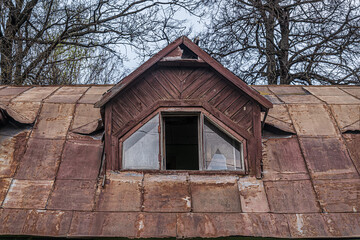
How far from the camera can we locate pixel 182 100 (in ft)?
19.2

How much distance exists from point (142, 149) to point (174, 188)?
0.74m

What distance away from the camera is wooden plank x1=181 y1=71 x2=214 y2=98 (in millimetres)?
5953

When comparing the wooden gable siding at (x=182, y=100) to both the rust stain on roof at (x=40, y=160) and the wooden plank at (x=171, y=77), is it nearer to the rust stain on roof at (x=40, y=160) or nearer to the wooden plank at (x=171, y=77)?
the wooden plank at (x=171, y=77)

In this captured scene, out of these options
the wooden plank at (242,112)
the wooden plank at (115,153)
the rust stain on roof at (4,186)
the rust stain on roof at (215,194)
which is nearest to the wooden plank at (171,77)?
the wooden plank at (242,112)

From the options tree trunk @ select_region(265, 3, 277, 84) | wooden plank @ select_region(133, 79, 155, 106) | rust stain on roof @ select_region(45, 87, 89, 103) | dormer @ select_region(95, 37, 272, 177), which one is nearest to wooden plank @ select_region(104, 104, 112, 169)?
dormer @ select_region(95, 37, 272, 177)

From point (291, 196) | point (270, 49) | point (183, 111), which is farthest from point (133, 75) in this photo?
point (270, 49)

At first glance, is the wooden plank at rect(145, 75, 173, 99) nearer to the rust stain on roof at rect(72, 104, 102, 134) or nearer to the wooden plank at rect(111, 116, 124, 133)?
the wooden plank at rect(111, 116, 124, 133)

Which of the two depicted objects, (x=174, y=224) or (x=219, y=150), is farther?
(x=219, y=150)

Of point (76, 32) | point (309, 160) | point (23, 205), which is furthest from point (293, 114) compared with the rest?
point (76, 32)

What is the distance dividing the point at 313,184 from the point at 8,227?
3906mm

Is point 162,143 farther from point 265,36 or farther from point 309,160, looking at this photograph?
point 265,36

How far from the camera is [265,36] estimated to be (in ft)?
45.0

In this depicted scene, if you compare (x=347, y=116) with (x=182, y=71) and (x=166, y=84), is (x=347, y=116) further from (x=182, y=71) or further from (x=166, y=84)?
(x=166, y=84)

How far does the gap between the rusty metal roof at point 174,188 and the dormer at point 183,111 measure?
276 millimetres
